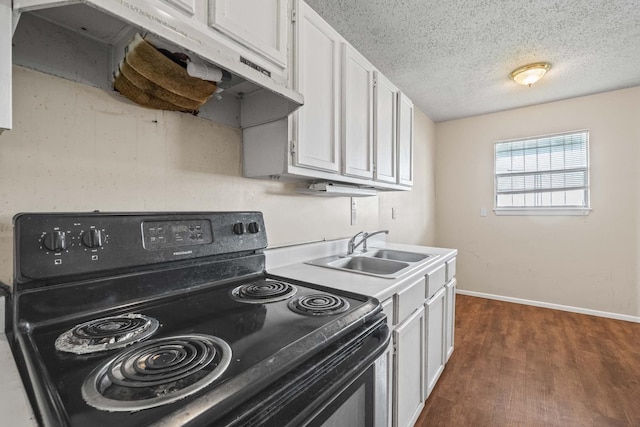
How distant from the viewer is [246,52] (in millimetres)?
947

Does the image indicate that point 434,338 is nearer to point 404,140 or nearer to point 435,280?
point 435,280

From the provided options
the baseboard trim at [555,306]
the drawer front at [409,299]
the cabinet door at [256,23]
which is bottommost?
the baseboard trim at [555,306]

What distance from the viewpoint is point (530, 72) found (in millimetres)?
2512

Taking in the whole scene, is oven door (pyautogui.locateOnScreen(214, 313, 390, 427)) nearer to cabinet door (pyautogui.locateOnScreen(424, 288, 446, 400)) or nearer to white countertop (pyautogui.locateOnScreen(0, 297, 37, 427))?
white countertop (pyautogui.locateOnScreen(0, 297, 37, 427))

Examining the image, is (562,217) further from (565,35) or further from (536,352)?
(565,35)

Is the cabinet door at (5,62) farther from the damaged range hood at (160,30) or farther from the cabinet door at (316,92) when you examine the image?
the cabinet door at (316,92)

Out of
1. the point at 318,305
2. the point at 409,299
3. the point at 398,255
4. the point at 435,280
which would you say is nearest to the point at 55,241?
the point at 318,305

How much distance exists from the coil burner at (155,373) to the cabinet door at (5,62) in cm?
51

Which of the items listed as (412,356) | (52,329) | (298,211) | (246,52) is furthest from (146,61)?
(412,356)

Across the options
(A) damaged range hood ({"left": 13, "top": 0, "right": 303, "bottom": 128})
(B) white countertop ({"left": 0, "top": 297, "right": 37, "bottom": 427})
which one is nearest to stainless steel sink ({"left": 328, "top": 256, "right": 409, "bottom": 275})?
(A) damaged range hood ({"left": 13, "top": 0, "right": 303, "bottom": 128})

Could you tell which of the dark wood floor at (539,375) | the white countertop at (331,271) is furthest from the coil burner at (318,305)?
the dark wood floor at (539,375)

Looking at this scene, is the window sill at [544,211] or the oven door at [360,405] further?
the window sill at [544,211]

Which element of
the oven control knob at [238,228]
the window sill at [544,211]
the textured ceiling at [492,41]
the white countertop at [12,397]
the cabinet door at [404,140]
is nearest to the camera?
the white countertop at [12,397]

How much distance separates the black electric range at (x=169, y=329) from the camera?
0.47 metres
